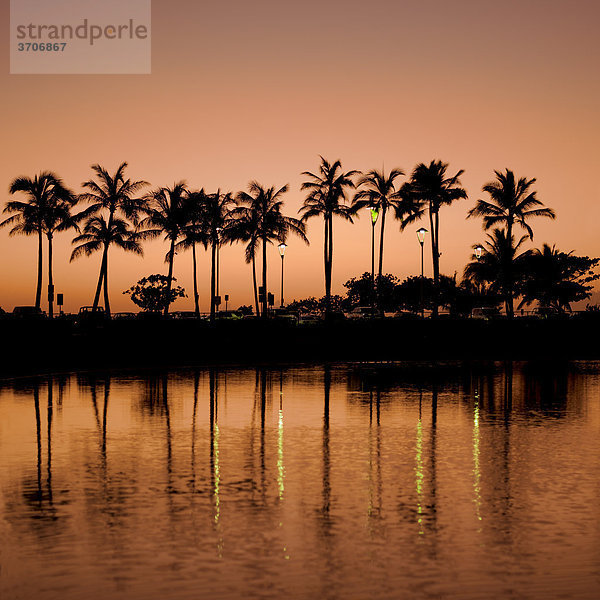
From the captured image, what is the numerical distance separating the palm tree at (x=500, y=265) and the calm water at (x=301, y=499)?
66729 millimetres

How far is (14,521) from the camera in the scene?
9.17 metres

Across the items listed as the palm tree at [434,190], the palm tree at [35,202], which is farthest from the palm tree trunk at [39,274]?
the palm tree at [434,190]

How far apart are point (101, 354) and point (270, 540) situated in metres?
31.1

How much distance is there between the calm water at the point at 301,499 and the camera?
7.14m

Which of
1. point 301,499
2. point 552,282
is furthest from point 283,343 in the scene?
point 552,282

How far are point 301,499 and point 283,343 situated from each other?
1408 inches

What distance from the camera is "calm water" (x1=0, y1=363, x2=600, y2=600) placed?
714cm

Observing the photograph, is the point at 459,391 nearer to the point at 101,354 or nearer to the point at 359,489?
the point at 359,489

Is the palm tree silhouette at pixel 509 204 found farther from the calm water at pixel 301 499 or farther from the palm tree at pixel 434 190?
the calm water at pixel 301 499

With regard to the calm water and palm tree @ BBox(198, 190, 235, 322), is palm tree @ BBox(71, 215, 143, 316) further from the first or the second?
the calm water

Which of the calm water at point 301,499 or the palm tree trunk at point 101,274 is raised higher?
the palm tree trunk at point 101,274

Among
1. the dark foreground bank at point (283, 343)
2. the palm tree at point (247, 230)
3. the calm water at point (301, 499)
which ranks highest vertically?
the palm tree at point (247, 230)

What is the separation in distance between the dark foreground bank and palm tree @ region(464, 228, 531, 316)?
98.1 ft

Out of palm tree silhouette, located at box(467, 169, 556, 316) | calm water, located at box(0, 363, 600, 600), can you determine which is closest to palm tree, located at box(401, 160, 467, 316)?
palm tree silhouette, located at box(467, 169, 556, 316)
